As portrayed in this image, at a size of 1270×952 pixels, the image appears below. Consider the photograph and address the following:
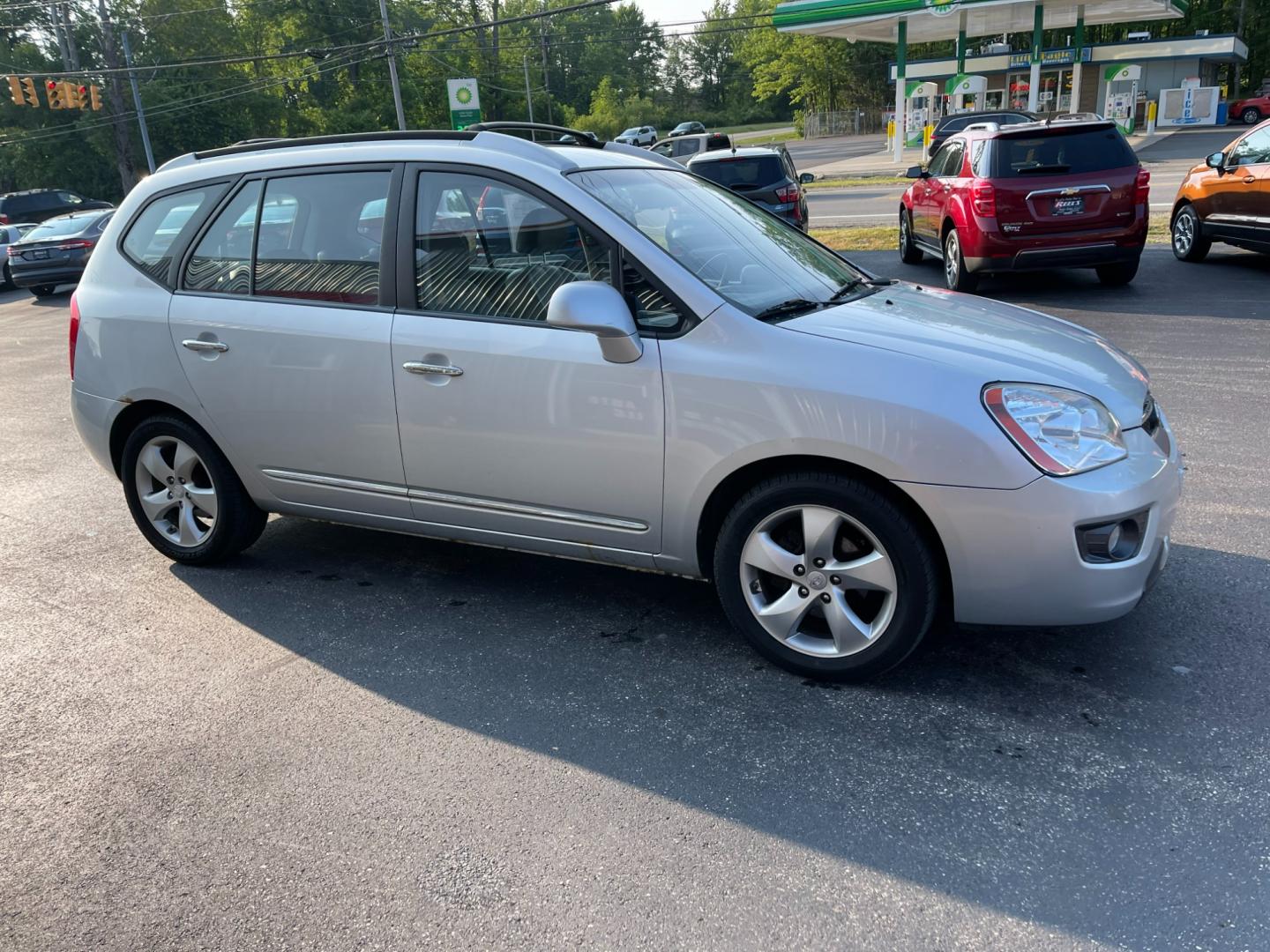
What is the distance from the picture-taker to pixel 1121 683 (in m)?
3.40

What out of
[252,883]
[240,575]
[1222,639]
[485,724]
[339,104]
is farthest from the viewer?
[339,104]

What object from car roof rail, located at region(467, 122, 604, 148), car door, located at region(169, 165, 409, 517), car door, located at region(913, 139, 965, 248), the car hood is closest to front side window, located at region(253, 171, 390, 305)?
car door, located at region(169, 165, 409, 517)

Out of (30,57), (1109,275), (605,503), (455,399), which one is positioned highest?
(30,57)

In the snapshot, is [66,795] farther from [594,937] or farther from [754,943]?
[754,943]

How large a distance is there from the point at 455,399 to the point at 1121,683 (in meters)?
2.50

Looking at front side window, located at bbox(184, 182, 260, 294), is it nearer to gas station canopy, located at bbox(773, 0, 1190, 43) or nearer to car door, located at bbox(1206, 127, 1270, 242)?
car door, located at bbox(1206, 127, 1270, 242)

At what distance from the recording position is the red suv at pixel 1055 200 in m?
9.99

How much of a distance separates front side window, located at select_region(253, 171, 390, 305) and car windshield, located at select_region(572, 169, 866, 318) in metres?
0.87

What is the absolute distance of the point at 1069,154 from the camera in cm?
1009

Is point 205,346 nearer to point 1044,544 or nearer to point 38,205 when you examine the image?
point 1044,544

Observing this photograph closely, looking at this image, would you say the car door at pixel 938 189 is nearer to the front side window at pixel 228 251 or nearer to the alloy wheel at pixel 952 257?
the alloy wheel at pixel 952 257

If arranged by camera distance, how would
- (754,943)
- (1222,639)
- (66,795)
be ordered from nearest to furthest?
(754,943) < (66,795) < (1222,639)

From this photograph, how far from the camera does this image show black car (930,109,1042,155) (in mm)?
25469

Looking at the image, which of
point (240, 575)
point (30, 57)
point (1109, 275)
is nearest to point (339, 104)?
point (30, 57)
